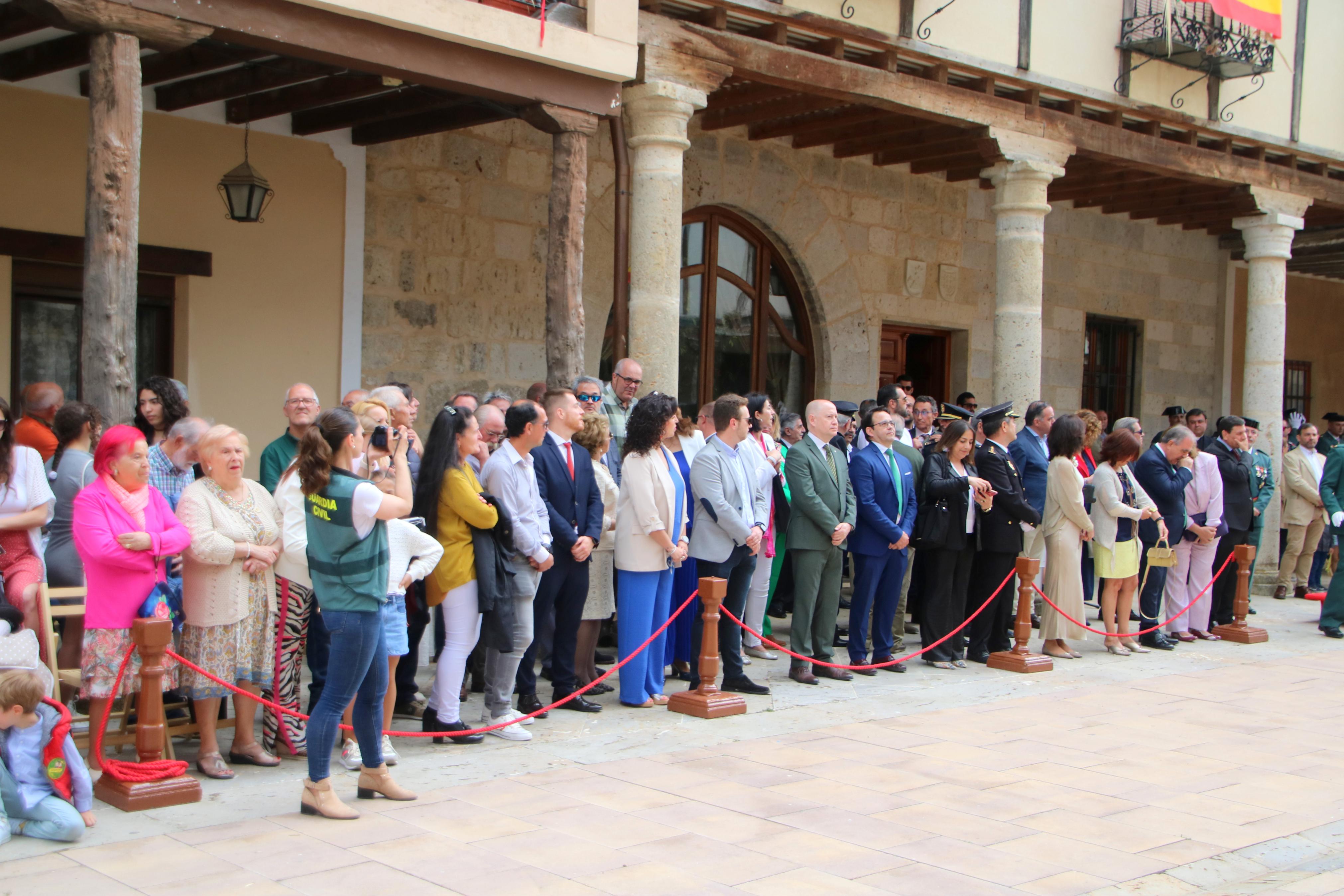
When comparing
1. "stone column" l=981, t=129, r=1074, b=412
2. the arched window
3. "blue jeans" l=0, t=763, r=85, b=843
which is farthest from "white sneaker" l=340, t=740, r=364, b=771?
"stone column" l=981, t=129, r=1074, b=412

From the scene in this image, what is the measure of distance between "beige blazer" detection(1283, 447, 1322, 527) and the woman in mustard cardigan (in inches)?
380

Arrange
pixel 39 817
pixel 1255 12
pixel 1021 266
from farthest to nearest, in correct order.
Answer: pixel 1255 12, pixel 1021 266, pixel 39 817

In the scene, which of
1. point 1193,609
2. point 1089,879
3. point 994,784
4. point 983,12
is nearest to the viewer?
point 1089,879

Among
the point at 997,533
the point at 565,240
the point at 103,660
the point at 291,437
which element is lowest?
the point at 103,660

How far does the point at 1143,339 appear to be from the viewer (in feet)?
54.2

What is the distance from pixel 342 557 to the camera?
4.74 m

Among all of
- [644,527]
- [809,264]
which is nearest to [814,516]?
[644,527]

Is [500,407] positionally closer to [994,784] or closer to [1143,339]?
[994,784]

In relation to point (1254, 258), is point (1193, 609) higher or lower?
lower

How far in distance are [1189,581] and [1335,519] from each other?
5.83 ft

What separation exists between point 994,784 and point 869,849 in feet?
3.88

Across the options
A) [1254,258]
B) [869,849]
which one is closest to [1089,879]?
[869,849]

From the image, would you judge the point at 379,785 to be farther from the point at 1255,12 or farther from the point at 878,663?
the point at 1255,12

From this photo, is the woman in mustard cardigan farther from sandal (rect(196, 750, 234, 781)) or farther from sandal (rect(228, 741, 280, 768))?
sandal (rect(196, 750, 234, 781))
